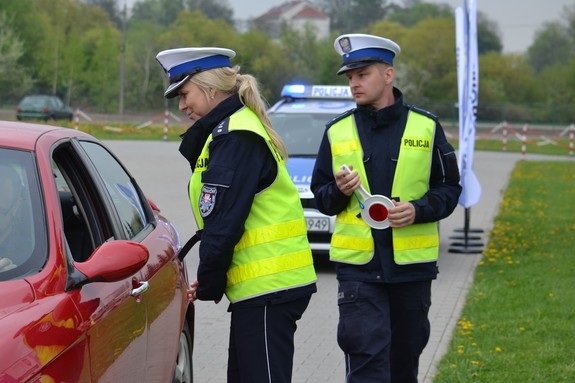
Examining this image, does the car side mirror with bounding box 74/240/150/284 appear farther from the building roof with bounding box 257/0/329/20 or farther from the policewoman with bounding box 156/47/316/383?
the building roof with bounding box 257/0/329/20

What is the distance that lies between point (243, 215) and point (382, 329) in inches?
45.6

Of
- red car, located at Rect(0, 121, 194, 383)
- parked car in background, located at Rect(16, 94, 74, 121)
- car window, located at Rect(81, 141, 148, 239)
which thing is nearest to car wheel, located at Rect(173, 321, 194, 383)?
red car, located at Rect(0, 121, 194, 383)

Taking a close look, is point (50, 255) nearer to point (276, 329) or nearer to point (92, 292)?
point (92, 292)

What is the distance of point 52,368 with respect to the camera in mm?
3152

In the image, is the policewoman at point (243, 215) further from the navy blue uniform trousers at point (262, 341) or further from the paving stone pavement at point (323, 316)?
the paving stone pavement at point (323, 316)

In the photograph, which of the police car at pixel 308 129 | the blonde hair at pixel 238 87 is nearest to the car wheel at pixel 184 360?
the blonde hair at pixel 238 87

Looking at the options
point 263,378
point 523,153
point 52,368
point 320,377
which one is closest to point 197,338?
point 320,377

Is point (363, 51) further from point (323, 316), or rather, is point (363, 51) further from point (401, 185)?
point (323, 316)

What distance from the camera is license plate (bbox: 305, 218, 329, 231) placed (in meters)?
11.1

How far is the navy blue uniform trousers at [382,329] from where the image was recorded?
4.91 metres

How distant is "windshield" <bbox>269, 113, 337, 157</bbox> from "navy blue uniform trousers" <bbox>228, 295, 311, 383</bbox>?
781 cm

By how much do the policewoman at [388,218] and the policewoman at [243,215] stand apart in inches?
26.6

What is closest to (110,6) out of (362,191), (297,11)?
(297,11)

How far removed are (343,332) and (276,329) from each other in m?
0.82
